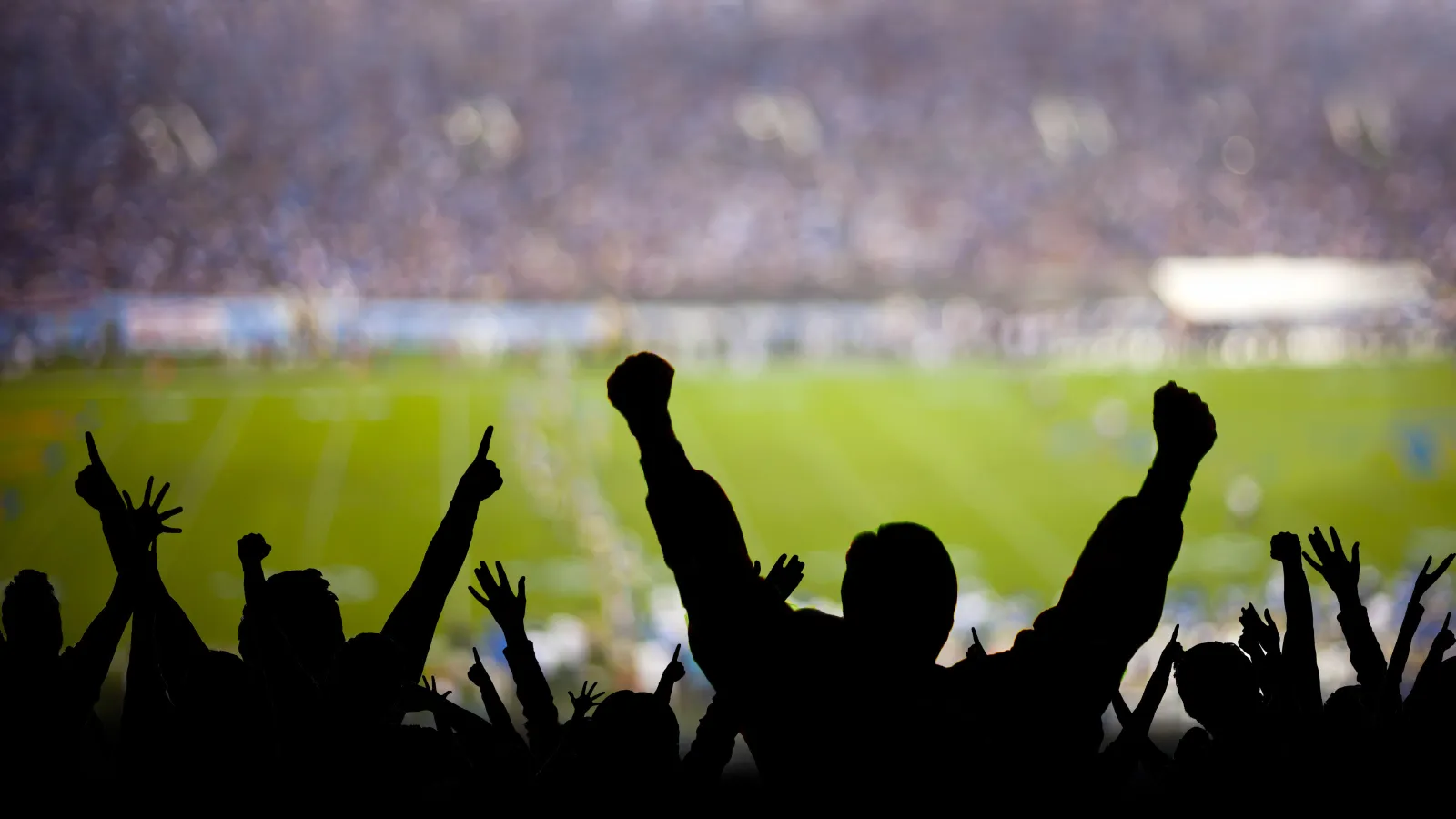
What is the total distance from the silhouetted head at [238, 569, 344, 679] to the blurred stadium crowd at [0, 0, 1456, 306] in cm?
462

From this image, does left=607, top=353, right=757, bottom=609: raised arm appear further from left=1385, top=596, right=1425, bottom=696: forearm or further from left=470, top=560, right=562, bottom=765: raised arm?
left=1385, top=596, right=1425, bottom=696: forearm

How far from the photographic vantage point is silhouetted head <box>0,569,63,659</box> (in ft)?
3.94

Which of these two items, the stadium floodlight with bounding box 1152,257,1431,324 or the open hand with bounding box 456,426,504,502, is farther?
the stadium floodlight with bounding box 1152,257,1431,324

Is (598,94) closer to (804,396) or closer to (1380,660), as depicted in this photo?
(804,396)

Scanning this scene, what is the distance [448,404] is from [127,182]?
248 inches

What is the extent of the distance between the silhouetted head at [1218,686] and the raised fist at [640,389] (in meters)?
0.64

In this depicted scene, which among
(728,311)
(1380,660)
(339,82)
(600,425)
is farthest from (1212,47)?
(1380,660)

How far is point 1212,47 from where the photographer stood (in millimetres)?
10750

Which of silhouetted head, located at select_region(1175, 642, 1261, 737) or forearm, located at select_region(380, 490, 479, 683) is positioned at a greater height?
forearm, located at select_region(380, 490, 479, 683)

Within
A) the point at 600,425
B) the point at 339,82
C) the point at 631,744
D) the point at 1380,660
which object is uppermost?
the point at 339,82

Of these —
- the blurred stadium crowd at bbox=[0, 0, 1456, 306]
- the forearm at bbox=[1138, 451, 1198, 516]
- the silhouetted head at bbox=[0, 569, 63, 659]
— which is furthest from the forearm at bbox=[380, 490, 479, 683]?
the blurred stadium crowd at bbox=[0, 0, 1456, 306]

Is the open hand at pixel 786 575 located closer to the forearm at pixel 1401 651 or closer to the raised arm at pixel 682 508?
the raised arm at pixel 682 508

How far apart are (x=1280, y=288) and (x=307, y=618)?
10.8m

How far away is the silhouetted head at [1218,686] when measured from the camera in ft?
3.92
